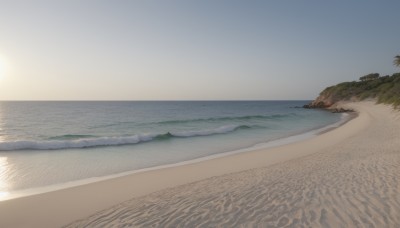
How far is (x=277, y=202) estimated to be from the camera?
21.6 ft

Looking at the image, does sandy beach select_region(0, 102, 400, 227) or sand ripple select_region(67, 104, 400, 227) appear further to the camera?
sandy beach select_region(0, 102, 400, 227)

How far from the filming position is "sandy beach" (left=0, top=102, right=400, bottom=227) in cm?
565

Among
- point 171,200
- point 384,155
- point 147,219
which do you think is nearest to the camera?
point 147,219

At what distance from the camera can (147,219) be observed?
5797 mm

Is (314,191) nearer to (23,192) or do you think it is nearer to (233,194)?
(233,194)

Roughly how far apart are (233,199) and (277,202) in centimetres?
115

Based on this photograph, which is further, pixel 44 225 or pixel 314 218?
pixel 44 225

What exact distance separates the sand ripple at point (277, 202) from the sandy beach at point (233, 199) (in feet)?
0.07

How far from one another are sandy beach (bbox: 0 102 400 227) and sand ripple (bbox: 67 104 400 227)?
0.02 meters

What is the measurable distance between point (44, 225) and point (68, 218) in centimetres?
52

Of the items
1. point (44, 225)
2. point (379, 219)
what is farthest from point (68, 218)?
point (379, 219)

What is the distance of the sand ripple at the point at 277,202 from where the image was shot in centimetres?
554

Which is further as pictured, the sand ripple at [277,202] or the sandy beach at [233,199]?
the sandy beach at [233,199]

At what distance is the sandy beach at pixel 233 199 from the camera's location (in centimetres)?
565
